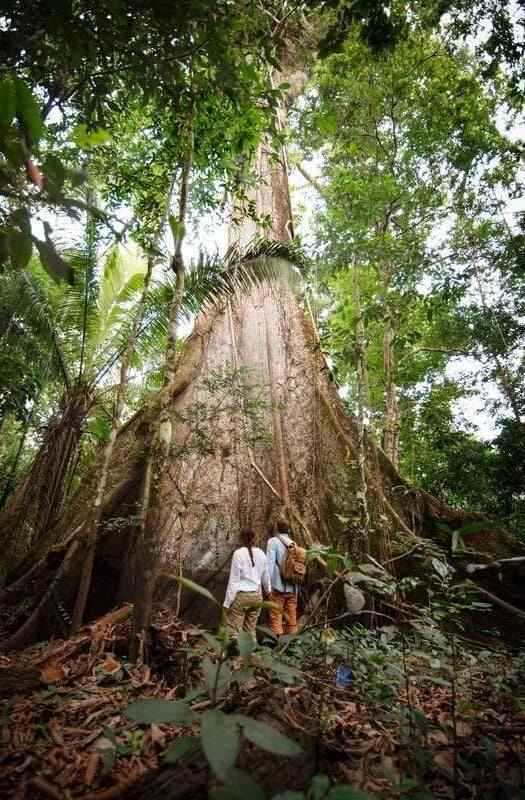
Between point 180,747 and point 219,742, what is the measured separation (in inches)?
10.7

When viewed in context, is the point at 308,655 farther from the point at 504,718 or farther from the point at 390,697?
the point at 504,718

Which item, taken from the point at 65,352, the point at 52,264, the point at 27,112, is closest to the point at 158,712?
the point at 52,264

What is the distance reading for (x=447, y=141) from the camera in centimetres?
725

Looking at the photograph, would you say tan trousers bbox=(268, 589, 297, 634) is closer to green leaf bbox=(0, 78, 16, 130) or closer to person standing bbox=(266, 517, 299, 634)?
person standing bbox=(266, 517, 299, 634)

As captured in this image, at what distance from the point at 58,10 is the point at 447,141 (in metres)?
7.67

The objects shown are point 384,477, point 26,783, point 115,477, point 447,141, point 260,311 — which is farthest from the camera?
point 447,141

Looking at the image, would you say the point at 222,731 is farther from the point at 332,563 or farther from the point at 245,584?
the point at 245,584

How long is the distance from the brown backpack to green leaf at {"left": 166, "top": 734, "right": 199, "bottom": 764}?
8.24 ft

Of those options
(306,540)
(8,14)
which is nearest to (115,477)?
(306,540)

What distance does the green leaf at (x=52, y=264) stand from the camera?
3.66 ft

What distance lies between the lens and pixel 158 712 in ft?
3.59

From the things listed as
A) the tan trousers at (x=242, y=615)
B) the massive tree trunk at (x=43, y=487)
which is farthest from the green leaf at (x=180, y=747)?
the massive tree trunk at (x=43, y=487)

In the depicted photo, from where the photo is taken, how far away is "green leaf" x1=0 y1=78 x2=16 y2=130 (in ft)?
3.51

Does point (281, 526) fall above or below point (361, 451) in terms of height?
below
